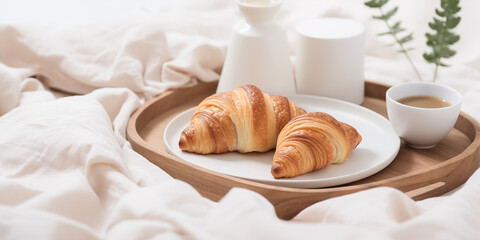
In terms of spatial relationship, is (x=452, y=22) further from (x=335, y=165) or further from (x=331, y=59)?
(x=335, y=165)

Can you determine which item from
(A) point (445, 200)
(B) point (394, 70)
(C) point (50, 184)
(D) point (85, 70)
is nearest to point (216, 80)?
(D) point (85, 70)

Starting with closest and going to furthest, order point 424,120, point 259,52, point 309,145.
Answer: point 309,145 < point 424,120 < point 259,52

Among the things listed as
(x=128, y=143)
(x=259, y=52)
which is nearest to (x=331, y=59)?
(x=259, y=52)

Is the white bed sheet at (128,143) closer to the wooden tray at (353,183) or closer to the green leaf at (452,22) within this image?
the wooden tray at (353,183)

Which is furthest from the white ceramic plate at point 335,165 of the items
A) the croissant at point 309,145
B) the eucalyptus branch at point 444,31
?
the eucalyptus branch at point 444,31

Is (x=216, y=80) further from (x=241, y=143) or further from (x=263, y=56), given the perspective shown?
(x=241, y=143)

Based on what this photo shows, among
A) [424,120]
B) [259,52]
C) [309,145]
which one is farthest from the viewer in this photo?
[259,52]

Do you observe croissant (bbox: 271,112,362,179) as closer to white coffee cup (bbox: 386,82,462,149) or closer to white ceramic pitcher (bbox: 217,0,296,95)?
white coffee cup (bbox: 386,82,462,149)

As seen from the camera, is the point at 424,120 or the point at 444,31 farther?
the point at 444,31
